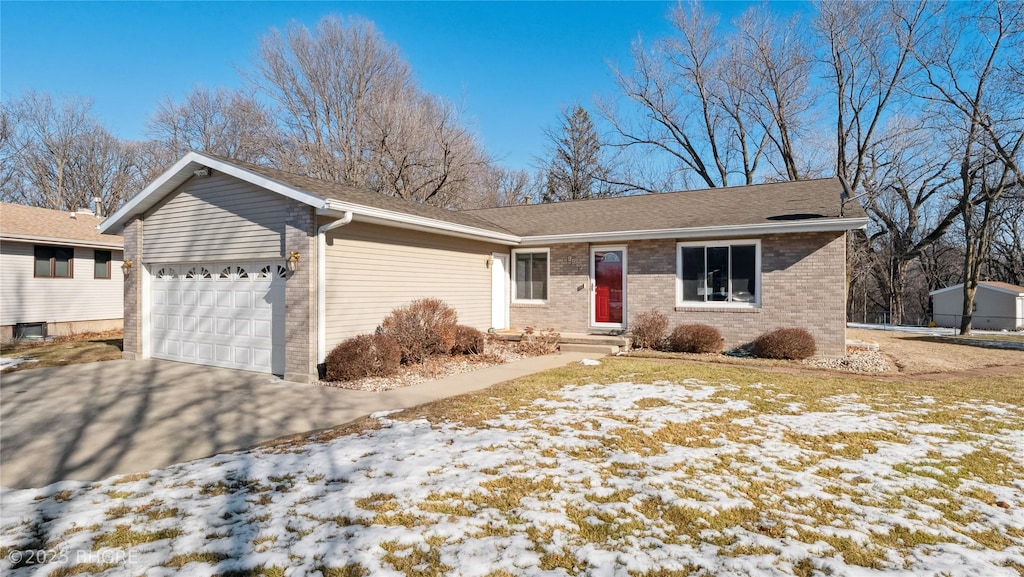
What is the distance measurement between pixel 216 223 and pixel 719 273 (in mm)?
11049

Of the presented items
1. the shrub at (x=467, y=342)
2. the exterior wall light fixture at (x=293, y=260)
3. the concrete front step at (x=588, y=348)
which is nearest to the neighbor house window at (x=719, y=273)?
the concrete front step at (x=588, y=348)

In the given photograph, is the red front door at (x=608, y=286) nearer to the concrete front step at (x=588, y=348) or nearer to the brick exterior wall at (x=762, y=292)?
the brick exterior wall at (x=762, y=292)

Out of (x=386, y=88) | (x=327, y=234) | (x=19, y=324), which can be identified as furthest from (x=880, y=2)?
(x=19, y=324)

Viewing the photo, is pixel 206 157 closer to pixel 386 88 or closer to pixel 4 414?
pixel 4 414

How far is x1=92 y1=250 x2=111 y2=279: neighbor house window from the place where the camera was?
58.3 feet

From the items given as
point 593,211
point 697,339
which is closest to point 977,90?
point 593,211

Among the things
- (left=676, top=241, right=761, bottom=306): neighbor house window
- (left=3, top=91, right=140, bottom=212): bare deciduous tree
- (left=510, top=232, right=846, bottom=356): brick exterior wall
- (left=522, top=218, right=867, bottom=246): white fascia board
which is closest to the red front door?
(left=510, top=232, right=846, bottom=356): brick exterior wall

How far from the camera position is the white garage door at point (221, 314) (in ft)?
30.9

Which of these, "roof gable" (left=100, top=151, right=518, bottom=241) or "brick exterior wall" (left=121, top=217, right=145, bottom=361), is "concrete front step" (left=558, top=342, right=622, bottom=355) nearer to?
"roof gable" (left=100, top=151, right=518, bottom=241)

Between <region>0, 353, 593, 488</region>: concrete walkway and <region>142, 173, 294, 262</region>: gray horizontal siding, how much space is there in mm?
2343

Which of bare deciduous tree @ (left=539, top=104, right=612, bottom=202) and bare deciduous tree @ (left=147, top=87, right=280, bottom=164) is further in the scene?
bare deciduous tree @ (left=539, top=104, right=612, bottom=202)

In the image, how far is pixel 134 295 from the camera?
1120 cm

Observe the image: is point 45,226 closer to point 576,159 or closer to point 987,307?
point 576,159

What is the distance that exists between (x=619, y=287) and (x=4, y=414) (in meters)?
11.7
